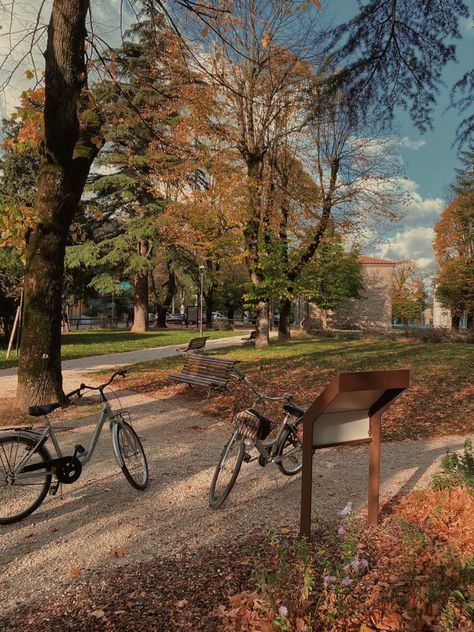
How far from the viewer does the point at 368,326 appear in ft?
173

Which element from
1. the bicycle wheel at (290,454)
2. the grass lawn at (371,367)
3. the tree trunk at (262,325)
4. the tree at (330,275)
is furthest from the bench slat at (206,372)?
the tree at (330,275)

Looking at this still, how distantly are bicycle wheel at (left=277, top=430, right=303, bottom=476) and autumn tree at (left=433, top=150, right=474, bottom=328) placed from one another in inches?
1106

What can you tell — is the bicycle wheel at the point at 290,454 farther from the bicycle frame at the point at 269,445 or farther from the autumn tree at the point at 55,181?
the autumn tree at the point at 55,181

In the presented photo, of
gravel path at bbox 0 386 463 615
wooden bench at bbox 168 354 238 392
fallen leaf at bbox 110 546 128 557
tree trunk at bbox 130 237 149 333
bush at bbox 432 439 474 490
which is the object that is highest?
tree trunk at bbox 130 237 149 333

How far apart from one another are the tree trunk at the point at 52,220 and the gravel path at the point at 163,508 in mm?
1597

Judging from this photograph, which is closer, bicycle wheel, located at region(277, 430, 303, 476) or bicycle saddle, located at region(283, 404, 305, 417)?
bicycle saddle, located at region(283, 404, 305, 417)

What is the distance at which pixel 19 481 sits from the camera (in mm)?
4035

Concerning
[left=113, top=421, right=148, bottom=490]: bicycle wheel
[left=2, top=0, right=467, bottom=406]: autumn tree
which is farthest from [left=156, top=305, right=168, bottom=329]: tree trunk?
[left=113, top=421, right=148, bottom=490]: bicycle wheel

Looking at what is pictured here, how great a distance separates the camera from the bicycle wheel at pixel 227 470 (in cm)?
423

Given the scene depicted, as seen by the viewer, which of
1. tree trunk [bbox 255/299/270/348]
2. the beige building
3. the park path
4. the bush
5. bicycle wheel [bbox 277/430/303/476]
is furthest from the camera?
the beige building

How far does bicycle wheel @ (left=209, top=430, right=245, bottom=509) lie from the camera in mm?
4230

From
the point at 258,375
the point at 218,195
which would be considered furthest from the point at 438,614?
the point at 218,195

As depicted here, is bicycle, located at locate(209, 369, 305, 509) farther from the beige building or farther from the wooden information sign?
the beige building

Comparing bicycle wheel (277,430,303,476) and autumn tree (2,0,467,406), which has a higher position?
A: autumn tree (2,0,467,406)
